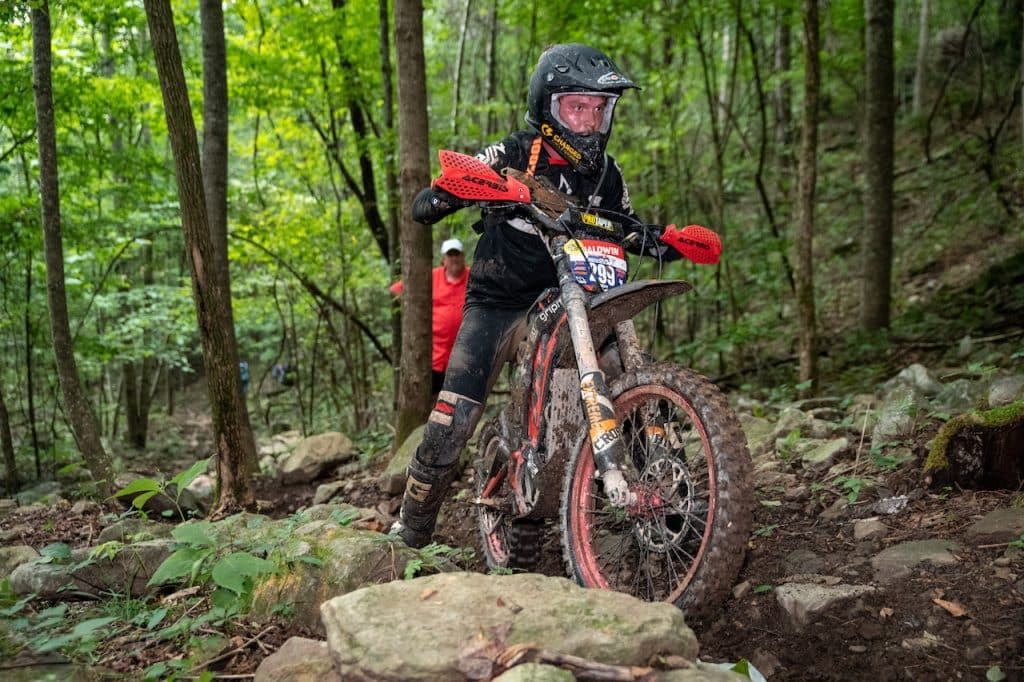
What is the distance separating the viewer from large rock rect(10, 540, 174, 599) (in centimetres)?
328

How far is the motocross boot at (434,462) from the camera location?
3.72 m

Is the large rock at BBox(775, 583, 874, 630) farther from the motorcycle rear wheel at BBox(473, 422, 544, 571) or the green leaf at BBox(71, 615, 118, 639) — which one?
the green leaf at BBox(71, 615, 118, 639)

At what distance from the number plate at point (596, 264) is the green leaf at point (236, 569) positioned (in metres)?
1.75

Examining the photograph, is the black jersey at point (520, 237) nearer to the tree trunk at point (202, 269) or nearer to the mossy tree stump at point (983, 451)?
the mossy tree stump at point (983, 451)

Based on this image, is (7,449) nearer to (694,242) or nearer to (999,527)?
(694,242)

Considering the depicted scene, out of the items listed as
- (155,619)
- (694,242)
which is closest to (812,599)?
(694,242)

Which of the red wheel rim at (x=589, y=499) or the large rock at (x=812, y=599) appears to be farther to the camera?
the red wheel rim at (x=589, y=499)

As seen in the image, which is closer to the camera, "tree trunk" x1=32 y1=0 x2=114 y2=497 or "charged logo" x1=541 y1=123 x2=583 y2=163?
"charged logo" x1=541 y1=123 x2=583 y2=163

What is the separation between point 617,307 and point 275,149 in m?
11.6

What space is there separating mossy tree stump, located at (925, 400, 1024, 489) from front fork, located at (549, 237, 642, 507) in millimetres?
1803

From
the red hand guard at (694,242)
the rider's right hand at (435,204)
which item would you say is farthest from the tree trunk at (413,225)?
the red hand guard at (694,242)

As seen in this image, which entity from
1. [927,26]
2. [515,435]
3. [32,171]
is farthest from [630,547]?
[927,26]

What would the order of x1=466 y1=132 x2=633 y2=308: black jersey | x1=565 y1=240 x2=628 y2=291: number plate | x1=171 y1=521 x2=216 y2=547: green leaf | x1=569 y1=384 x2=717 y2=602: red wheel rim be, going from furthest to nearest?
x1=466 y1=132 x2=633 y2=308: black jersey, x1=565 y1=240 x2=628 y2=291: number plate, x1=569 y1=384 x2=717 y2=602: red wheel rim, x1=171 y1=521 x2=216 y2=547: green leaf

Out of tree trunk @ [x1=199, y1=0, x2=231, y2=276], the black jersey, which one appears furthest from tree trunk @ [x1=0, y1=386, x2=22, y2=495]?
the black jersey
